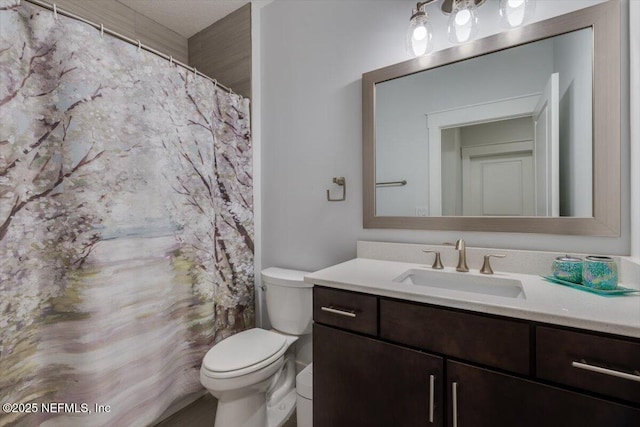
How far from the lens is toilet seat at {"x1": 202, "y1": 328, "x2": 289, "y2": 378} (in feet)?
4.22

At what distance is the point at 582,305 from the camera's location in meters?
0.80

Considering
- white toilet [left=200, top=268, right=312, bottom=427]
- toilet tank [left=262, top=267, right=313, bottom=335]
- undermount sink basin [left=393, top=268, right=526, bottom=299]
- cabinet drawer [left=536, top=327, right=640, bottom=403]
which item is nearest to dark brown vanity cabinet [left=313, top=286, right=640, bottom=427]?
cabinet drawer [left=536, top=327, right=640, bottom=403]

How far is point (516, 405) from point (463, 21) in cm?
148

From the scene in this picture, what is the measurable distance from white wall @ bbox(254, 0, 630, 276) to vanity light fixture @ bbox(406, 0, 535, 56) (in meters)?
0.06

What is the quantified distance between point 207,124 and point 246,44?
2.59 ft

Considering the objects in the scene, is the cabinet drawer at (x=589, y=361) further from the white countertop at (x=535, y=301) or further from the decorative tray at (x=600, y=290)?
the decorative tray at (x=600, y=290)

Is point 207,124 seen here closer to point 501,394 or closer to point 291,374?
point 291,374

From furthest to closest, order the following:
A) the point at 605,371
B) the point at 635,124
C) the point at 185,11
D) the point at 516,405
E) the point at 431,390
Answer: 1. the point at 185,11
2. the point at 635,124
3. the point at 431,390
4. the point at 516,405
5. the point at 605,371

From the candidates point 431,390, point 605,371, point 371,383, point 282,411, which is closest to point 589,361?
point 605,371

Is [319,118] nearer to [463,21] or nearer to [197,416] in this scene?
[463,21]

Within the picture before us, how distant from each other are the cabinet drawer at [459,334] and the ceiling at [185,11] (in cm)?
229

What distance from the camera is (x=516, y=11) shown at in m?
1.16

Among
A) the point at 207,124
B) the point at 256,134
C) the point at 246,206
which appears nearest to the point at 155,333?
the point at 246,206

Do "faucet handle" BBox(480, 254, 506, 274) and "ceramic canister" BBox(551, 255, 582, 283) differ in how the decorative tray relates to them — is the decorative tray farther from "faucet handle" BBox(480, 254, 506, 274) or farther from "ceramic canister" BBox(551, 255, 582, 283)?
"faucet handle" BBox(480, 254, 506, 274)
